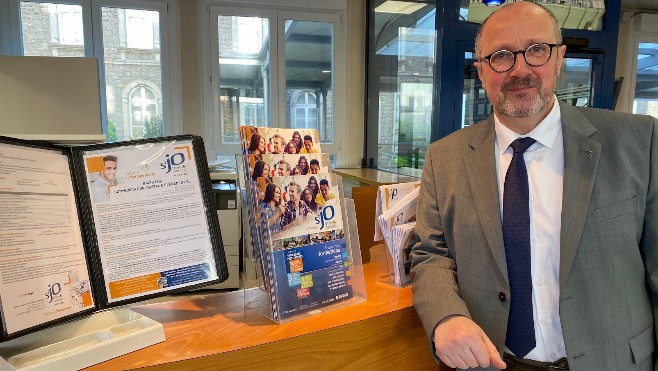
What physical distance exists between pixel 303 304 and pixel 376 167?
3.55 metres

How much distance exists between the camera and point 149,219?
895 mm

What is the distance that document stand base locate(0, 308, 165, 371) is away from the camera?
2.37ft

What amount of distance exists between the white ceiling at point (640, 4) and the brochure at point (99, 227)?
5708 millimetres

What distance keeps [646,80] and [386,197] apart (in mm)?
5929

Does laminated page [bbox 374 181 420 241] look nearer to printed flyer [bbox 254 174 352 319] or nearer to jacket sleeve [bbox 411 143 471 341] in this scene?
jacket sleeve [bbox 411 143 471 341]

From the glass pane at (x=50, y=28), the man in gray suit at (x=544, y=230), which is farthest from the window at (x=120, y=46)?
the man in gray suit at (x=544, y=230)

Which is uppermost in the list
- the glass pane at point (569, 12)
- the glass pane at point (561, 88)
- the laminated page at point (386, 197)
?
the glass pane at point (569, 12)

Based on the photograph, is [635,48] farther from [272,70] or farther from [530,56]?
[530,56]

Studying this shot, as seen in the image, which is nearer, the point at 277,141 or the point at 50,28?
the point at 277,141

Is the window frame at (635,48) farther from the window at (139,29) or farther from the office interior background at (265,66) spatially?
the window at (139,29)

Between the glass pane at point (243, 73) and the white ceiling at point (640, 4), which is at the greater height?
the white ceiling at point (640, 4)

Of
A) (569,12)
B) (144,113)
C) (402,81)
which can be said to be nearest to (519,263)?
(569,12)

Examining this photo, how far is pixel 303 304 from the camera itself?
3.20 feet

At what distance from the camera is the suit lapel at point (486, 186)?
1.04 m
